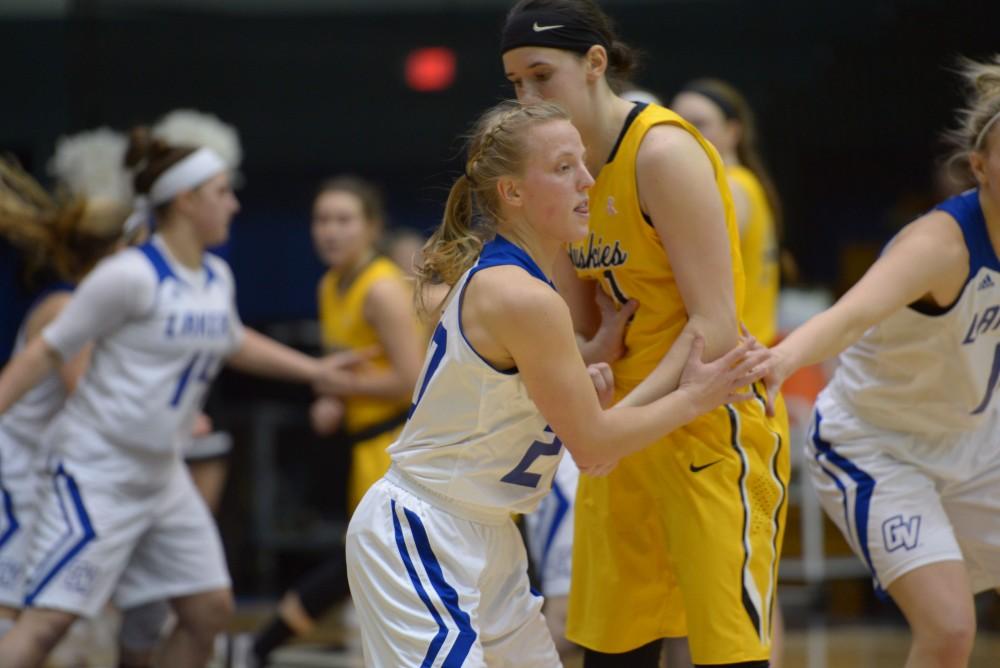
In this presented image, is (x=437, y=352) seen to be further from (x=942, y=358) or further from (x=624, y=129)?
(x=942, y=358)

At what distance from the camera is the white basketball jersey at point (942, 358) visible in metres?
3.27

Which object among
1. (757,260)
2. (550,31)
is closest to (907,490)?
(550,31)

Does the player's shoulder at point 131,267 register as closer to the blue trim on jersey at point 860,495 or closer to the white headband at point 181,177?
the white headband at point 181,177

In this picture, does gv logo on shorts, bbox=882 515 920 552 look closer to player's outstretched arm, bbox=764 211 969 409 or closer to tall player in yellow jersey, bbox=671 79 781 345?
player's outstretched arm, bbox=764 211 969 409

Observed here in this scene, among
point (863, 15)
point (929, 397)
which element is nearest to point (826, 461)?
point (929, 397)

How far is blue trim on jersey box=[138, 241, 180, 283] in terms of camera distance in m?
4.50

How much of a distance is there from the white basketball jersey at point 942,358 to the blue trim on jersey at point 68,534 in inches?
87.1

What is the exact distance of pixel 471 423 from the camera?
2814 millimetres

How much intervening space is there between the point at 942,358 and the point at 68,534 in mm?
2501

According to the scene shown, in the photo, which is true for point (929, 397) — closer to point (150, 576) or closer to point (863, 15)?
point (150, 576)

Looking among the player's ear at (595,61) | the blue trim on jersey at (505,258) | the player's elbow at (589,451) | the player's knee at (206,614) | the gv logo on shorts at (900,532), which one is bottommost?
the player's knee at (206,614)

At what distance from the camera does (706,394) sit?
2.89 meters

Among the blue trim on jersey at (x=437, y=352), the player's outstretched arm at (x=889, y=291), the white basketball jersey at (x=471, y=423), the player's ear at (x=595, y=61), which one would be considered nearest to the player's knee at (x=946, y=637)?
the player's outstretched arm at (x=889, y=291)

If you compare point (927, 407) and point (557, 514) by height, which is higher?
point (927, 407)
